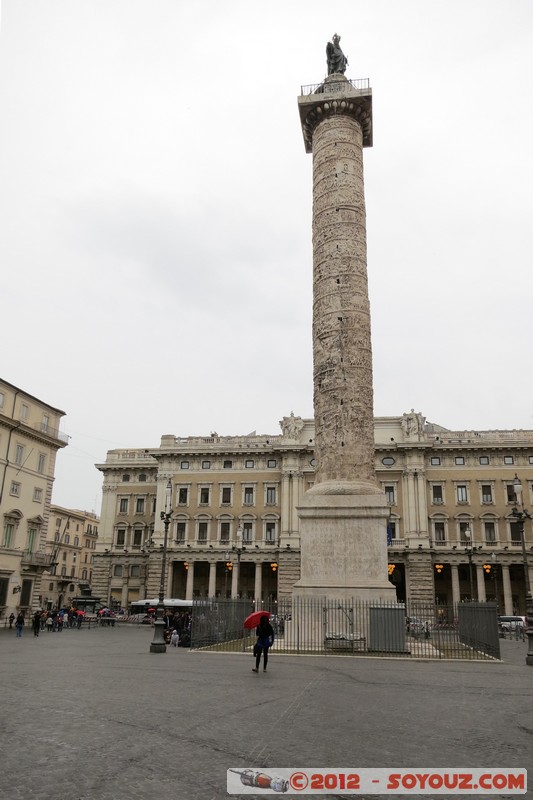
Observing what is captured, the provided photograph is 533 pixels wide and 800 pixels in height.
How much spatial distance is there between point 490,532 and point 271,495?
1830 cm

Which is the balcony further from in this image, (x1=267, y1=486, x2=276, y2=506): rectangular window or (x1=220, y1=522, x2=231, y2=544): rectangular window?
(x1=267, y1=486, x2=276, y2=506): rectangular window

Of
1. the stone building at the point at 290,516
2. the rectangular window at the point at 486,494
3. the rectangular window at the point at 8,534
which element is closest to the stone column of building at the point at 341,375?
the rectangular window at the point at 8,534

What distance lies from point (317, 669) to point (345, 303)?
1262 cm

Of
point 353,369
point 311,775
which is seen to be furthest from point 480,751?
point 353,369

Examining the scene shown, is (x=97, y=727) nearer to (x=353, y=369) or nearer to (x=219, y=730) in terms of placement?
(x=219, y=730)

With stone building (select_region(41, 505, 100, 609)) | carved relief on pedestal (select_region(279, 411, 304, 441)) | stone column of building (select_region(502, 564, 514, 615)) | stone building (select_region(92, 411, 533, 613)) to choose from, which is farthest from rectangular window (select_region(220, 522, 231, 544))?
stone column of building (select_region(502, 564, 514, 615))

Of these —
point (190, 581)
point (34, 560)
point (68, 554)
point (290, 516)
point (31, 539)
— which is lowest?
point (190, 581)

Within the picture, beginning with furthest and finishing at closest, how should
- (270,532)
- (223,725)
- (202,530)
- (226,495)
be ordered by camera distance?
(226,495) < (202,530) < (270,532) < (223,725)

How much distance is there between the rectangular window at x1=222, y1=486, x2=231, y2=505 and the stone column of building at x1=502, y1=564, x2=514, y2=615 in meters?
23.1

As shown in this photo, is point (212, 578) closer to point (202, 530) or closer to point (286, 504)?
point (202, 530)

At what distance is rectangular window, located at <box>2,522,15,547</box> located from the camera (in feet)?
117

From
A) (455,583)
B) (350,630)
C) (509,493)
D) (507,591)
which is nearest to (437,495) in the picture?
(509,493)

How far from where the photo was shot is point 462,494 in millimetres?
53188

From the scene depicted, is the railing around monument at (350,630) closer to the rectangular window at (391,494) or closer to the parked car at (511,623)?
the parked car at (511,623)
